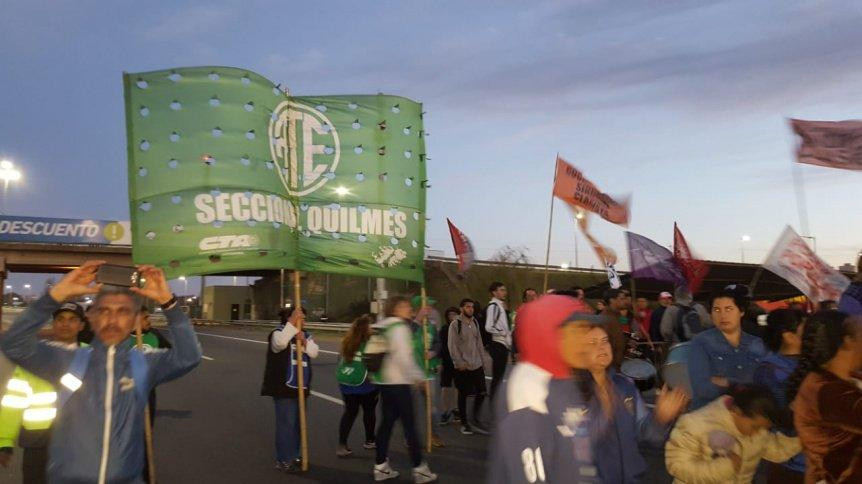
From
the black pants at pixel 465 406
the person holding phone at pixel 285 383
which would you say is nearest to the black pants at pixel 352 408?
the person holding phone at pixel 285 383

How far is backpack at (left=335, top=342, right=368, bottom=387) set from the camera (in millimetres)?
8125

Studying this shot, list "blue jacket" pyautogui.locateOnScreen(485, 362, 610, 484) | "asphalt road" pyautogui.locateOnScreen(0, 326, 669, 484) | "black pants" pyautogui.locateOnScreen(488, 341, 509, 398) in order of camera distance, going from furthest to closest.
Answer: "black pants" pyautogui.locateOnScreen(488, 341, 509, 398), "asphalt road" pyautogui.locateOnScreen(0, 326, 669, 484), "blue jacket" pyautogui.locateOnScreen(485, 362, 610, 484)

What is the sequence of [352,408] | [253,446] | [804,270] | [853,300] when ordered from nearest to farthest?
[853,300]
[352,408]
[804,270]
[253,446]

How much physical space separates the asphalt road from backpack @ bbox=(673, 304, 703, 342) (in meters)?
1.88

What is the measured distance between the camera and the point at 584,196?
13.0 m

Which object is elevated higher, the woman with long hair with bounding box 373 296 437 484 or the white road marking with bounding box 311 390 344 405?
the woman with long hair with bounding box 373 296 437 484

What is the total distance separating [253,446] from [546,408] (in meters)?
7.15

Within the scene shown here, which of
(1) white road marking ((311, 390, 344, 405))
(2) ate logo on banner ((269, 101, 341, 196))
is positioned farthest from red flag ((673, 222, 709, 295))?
(2) ate logo on banner ((269, 101, 341, 196))

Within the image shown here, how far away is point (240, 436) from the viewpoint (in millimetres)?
9680

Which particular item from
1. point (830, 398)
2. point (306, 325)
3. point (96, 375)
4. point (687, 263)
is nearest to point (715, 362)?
point (830, 398)

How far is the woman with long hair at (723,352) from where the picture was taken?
4168 mm

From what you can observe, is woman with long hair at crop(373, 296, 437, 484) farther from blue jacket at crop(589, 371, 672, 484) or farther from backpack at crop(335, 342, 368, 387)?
blue jacket at crop(589, 371, 672, 484)

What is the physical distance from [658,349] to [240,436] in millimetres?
6975

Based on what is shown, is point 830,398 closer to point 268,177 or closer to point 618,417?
point 618,417
